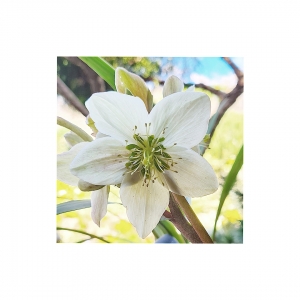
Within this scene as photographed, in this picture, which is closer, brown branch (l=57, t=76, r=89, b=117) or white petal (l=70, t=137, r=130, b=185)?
white petal (l=70, t=137, r=130, b=185)

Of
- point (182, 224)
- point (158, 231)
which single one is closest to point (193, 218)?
point (182, 224)

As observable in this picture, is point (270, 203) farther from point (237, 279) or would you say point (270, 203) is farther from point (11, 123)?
point (11, 123)

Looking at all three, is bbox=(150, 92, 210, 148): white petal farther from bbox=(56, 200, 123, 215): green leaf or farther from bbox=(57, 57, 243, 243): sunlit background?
bbox=(56, 200, 123, 215): green leaf

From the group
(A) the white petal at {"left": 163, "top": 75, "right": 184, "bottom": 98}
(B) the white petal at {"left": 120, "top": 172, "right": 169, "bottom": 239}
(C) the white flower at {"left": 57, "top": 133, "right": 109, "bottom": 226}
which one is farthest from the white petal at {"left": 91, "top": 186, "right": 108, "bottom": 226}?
(A) the white petal at {"left": 163, "top": 75, "right": 184, "bottom": 98}

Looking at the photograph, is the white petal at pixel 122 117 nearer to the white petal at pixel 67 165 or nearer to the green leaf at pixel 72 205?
the white petal at pixel 67 165

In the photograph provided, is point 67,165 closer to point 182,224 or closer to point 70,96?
point 70,96
